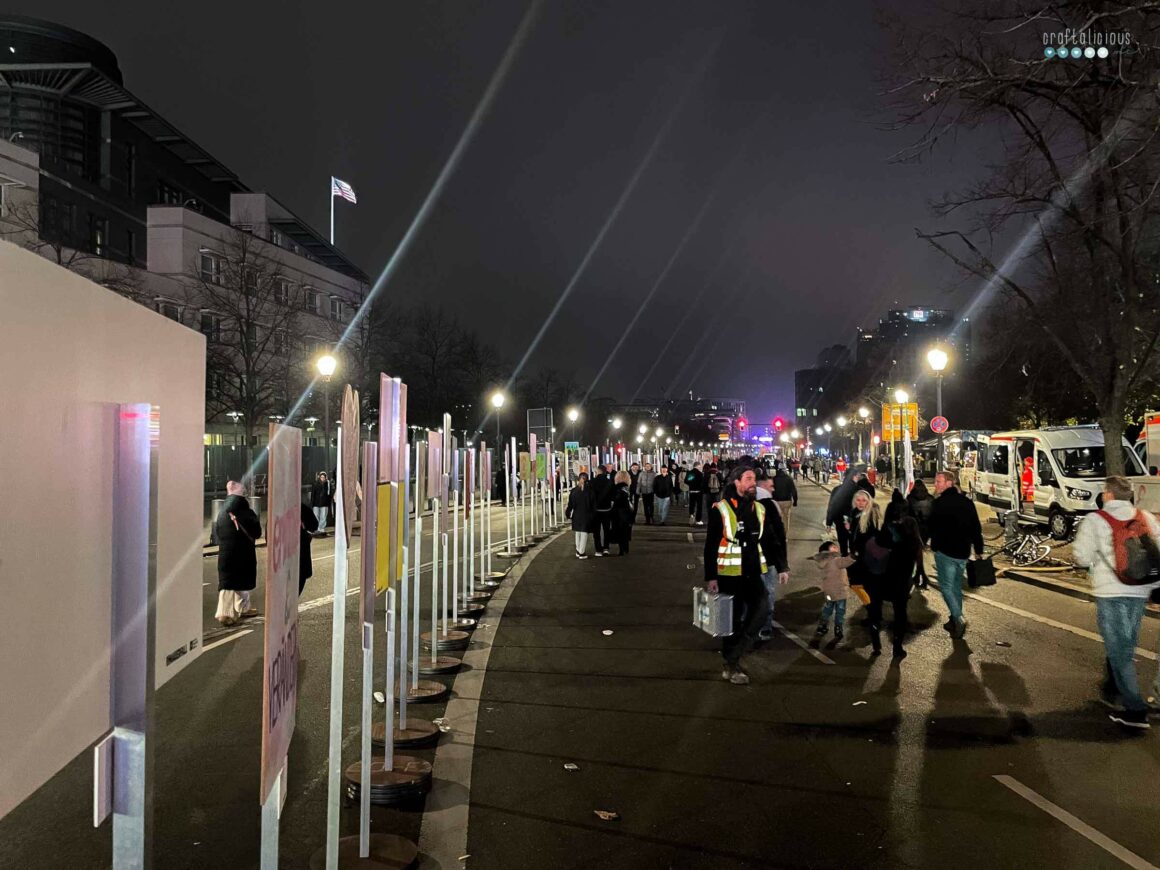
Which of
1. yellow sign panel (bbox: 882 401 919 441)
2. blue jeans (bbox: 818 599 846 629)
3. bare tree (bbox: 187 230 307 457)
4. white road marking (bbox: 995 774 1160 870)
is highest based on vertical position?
bare tree (bbox: 187 230 307 457)

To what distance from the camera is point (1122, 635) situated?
739 cm

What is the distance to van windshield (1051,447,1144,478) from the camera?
75.5 feet

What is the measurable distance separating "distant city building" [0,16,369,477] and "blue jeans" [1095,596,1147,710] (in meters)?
31.2

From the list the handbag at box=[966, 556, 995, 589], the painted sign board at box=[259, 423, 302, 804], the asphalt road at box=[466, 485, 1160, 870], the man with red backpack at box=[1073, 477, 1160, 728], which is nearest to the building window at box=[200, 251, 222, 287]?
the asphalt road at box=[466, 485, 1160, 870]

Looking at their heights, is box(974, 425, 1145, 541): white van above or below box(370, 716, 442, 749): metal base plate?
above

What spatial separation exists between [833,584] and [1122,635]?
10.7ft

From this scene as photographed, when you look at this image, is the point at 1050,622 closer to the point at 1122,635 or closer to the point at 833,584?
the point at 833,584

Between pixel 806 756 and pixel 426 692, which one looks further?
pixel 426 692

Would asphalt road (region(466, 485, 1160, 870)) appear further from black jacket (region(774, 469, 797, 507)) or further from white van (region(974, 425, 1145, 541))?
white van (region(974, 425, 1145, 541))

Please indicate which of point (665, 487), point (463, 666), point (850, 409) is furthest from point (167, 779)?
point (850, 409)

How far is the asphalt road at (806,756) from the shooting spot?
494 centimetres

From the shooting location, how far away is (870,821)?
17.2 ft

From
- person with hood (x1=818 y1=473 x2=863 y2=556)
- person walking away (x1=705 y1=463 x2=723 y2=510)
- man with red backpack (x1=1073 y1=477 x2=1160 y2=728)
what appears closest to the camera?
man with red backpack (x1=1073 y1=477 x2=1160 y2=728)

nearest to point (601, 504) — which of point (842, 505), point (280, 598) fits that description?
point (842, 505)
